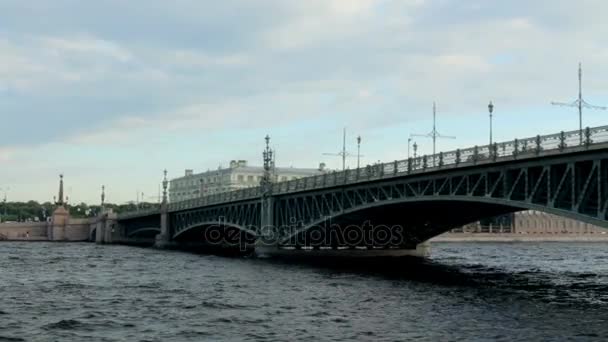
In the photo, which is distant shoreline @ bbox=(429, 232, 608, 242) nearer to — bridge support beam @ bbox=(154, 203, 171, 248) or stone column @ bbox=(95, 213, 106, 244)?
bridge support beam @ bbox=(154, 203, 171, 248)

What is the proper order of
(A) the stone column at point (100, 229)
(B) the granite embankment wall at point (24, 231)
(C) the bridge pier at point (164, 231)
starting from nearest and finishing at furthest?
(C) the bridge pier at point (164, 231)
(A) the stone column at point (100, 229)
(B) the granite embankment wall at point (24, 231)

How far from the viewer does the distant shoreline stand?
522 feet

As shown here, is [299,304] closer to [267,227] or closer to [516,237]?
Result: [267,227]

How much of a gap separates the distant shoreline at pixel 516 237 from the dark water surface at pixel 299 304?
Result: 325 feet

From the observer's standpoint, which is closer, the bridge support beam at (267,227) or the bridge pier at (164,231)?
the bridge support beam at (267,227)

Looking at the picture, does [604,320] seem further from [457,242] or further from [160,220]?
[457,242]

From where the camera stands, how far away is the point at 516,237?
17025 centimetres

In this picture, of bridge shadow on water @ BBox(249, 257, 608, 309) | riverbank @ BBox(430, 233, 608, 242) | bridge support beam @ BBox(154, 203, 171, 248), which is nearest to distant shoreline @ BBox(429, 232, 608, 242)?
riverbank @ BBox(430, 233, 608, 242)

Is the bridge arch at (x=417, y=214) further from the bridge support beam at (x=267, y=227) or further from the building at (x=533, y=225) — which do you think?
the building at (x=533, y=225)

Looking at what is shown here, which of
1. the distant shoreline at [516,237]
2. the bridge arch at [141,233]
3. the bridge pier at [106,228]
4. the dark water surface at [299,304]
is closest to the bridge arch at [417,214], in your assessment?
the dark water surface at [299,304]

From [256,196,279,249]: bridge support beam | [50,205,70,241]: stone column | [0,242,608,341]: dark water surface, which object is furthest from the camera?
[50,205,70,241]: stone column

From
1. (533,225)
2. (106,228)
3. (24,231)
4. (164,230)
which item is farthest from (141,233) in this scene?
(533,225)

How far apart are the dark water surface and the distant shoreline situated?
9917 cm

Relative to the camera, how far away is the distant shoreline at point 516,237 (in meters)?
159
